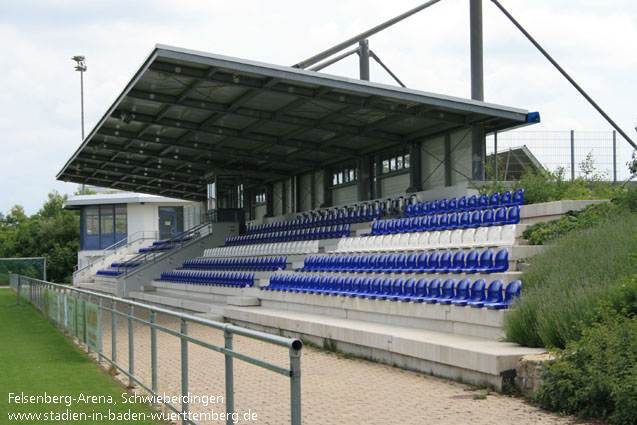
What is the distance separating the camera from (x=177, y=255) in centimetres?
3105

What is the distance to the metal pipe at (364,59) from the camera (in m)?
26.8

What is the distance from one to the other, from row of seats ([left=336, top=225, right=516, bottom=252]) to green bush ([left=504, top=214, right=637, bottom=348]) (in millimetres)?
1611

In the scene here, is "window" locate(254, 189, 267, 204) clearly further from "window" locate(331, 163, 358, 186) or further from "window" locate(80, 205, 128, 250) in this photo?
"window" locate(80, 205, 128, 250)

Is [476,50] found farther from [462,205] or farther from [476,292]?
[476,292]

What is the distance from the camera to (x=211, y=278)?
72.4 ft

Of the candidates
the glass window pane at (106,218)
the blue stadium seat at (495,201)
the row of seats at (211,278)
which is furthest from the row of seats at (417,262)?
the glass window pane at (106,218)

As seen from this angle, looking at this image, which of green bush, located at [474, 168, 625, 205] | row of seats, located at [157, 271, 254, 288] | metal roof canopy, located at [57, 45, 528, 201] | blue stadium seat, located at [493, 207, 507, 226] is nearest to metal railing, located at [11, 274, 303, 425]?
row of seats, located at [157, 271, 254, 288]

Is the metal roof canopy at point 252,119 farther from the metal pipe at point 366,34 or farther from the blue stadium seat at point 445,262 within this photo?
the blue stadium seat at point 445,262

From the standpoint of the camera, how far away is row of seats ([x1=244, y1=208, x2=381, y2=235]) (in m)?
20.1

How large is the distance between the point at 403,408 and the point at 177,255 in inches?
1002

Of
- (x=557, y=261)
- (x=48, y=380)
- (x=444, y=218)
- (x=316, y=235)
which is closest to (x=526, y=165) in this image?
(x=444, y=218)

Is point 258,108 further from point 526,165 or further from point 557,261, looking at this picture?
point 557,261

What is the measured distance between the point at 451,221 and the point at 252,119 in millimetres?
9182

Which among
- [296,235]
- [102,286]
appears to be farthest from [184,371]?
[102,286]
